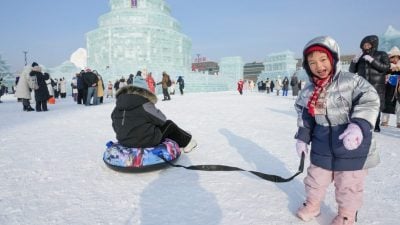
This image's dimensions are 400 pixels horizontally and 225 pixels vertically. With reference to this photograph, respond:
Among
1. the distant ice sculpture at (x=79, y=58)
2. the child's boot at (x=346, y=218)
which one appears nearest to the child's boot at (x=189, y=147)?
the child's boot at (x=346, y=218)

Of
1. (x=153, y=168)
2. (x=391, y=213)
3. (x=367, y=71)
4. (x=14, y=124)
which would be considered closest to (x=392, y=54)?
(x=367, y=71)

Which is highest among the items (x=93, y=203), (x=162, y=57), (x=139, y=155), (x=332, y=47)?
(x=162, y=57)

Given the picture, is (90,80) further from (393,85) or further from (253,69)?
(253,69)

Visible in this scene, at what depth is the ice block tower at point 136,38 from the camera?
124ft

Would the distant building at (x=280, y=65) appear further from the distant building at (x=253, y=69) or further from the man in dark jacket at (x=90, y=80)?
the man in dark jacket at (x=90, y=80)

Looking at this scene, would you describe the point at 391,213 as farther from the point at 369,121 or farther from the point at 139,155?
the point at 139,155

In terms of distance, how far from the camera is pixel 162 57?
39000 millimetres

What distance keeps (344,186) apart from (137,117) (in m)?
2.07

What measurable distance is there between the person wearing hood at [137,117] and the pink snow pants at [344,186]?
70.1 inches

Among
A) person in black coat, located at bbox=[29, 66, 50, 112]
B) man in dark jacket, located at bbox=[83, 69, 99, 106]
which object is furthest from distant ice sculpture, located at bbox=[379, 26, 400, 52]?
person in black coat, located at bbox=[29, 66, 50, 112]

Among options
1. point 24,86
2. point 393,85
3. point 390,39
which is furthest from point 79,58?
point 393,85

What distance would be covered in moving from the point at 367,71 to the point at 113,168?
14.4 feet

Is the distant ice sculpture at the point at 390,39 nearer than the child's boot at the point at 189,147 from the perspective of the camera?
No

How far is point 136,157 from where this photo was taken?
301 cm
